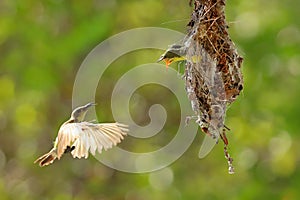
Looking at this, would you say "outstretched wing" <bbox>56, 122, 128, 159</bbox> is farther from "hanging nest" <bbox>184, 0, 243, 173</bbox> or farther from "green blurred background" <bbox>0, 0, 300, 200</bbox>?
"green blurred background" <bbox>0, 0, 300, 200</bbox>

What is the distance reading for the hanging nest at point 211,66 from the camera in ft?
7.77

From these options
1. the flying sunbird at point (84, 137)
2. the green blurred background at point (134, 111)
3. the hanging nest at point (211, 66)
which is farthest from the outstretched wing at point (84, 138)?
the green blurred background at point (134, 111)

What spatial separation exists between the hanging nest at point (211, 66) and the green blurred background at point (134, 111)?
3.38m

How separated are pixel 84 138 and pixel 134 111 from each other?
3968 mm

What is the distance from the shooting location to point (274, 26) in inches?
249

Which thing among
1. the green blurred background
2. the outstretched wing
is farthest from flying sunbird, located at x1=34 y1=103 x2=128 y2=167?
the green blurred background

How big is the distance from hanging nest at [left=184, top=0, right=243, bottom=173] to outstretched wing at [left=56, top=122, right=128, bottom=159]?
332 millimetres

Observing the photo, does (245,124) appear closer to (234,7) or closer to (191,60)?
(234,7)

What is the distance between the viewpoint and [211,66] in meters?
2.43

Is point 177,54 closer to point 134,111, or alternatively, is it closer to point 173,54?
point 173,54

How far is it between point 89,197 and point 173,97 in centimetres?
117

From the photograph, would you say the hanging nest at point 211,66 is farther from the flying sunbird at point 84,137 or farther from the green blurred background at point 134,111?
the green blurred background at point 134,111

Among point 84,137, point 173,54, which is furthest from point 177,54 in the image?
point 84,137

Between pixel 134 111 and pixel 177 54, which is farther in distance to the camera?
pixel 134 111
